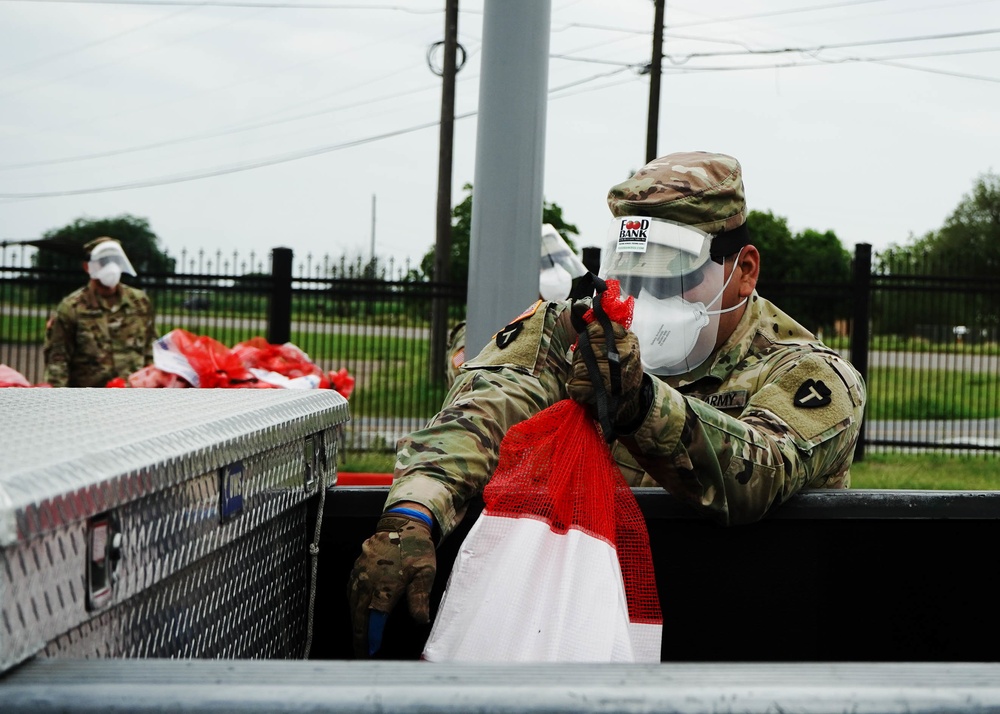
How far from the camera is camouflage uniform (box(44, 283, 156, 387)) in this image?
8.19m

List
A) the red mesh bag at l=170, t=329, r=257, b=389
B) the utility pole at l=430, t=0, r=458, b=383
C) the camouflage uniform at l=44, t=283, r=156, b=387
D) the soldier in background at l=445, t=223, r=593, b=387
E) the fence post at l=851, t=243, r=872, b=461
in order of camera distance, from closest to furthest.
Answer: the red mesh bag at l=170, t=329, r=257, b=389 < the soldier in background at l=445, t=223, r=593, b=387 < the camouflage uniform at l=44, t=283, r=156, b=387 < the fence post at l=851, t=243, r=872, b=461 < the utility pole at l=430, t=0, r=458, b=383

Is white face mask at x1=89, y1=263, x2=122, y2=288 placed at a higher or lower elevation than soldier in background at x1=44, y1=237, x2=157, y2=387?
higher

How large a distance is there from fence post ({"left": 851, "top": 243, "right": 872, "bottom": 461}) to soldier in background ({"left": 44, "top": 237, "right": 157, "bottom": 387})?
669cm

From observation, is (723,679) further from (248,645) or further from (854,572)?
(854,572)

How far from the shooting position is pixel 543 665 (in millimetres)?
841

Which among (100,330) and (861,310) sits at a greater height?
(861,310)

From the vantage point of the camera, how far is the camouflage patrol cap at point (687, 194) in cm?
244

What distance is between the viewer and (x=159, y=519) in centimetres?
108

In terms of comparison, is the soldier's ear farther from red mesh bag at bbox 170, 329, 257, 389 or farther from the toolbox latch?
red mesh bag at bbox 170, 329, 257, 389

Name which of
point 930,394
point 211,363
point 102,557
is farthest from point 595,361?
point 930,394

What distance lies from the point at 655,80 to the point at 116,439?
14.3 m

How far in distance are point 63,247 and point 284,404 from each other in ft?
41.2

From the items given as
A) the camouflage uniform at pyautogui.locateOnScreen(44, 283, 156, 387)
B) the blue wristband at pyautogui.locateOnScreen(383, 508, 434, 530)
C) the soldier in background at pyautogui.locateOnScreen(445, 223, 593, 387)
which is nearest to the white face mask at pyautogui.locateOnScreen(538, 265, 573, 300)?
the soldier in background at pyautogui.locateOnScreen(445, 223, 593, 387)

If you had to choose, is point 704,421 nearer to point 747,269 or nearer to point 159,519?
point 747,269
